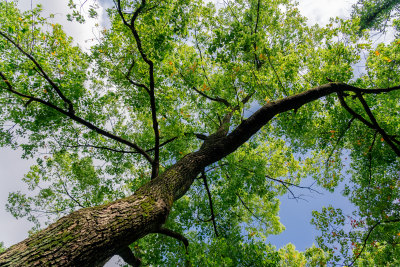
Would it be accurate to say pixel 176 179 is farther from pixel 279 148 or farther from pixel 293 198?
pixel 279 148

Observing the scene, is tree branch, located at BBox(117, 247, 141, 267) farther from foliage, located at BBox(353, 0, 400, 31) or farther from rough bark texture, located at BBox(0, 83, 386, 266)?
foliage, located at BBox(353, 0, 400, 31)

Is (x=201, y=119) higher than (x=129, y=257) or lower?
higher

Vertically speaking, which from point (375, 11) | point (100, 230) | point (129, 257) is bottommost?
point (100, 230)

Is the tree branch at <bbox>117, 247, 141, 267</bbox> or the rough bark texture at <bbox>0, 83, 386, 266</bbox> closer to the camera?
the rough bark texture at <bbox>0, 83, 386, 266</bbox>

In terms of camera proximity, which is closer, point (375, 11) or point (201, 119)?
point (201, 119)

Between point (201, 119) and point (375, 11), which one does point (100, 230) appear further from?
point (375, 11)

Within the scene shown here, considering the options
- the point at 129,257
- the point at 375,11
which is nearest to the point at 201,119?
the point at 129,257

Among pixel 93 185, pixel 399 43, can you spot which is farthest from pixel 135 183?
pixel 399 43

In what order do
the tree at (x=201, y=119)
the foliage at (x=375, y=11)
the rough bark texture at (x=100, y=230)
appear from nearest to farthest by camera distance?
1. the rough bark texture at (x=100, y=230)
2. the tree at (x=201, y=119)
3. the foliage at (x=375, y=11)

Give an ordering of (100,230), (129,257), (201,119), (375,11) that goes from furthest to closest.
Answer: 1. (375,11)
2. (201,119)
3. (129,257)
4. (100,230)

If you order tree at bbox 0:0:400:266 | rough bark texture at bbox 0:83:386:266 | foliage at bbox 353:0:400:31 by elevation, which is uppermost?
foliage at bbox 353:0:400:31

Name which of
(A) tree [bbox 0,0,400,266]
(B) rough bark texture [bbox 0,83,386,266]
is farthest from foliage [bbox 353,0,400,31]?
(B) rough bark texture [bbox 0,83,386,266]

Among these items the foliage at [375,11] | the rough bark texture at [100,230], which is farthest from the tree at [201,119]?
the foliage at [375,11]

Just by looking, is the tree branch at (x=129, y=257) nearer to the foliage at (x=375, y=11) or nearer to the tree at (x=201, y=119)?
the tree at (x=201, y=119)
